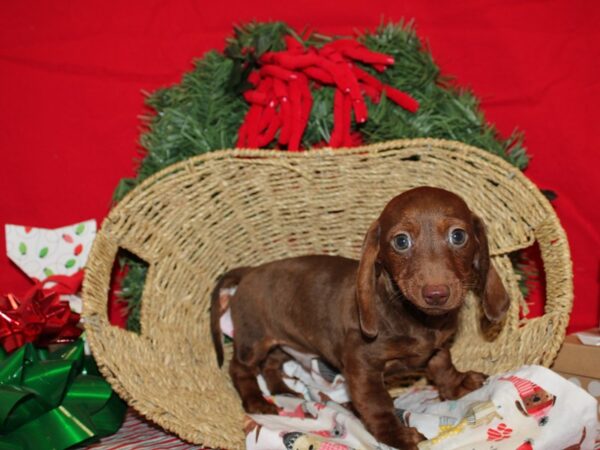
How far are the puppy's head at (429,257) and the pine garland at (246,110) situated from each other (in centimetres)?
90

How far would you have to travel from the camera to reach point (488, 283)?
2570 mm

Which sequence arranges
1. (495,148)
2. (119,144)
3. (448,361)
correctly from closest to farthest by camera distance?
(448,361)
(495,148)
(119,144)

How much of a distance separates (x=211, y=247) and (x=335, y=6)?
1.44 metres

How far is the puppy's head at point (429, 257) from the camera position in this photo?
2244mm

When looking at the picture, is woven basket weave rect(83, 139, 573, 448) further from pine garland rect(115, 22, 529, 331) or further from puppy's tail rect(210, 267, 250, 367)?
pine garland rect(115, 22, 529, 331)

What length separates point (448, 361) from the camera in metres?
2.88

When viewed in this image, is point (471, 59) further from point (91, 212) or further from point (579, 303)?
point (91, 212)

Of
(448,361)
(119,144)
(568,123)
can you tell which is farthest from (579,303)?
(119,144)

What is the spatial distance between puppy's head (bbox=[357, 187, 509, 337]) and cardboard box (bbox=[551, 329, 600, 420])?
21.8 inches

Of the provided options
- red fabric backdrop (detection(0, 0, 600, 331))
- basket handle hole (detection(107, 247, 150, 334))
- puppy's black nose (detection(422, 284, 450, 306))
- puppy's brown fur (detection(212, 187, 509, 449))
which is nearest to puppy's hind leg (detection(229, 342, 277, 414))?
puppy's brown fur (detection(212, 187, 509, 449))

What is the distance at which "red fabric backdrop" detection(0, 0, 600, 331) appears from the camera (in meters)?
3.65

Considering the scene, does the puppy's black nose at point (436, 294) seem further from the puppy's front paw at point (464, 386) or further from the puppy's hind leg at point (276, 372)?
the puppy's hind leg at point (276, 372)

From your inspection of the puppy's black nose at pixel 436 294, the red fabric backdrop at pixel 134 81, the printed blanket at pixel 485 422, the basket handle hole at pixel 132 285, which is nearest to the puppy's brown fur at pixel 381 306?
the puppy's black nose at pixel 436 294

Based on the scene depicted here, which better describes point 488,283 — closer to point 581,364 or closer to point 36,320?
point 581,364
